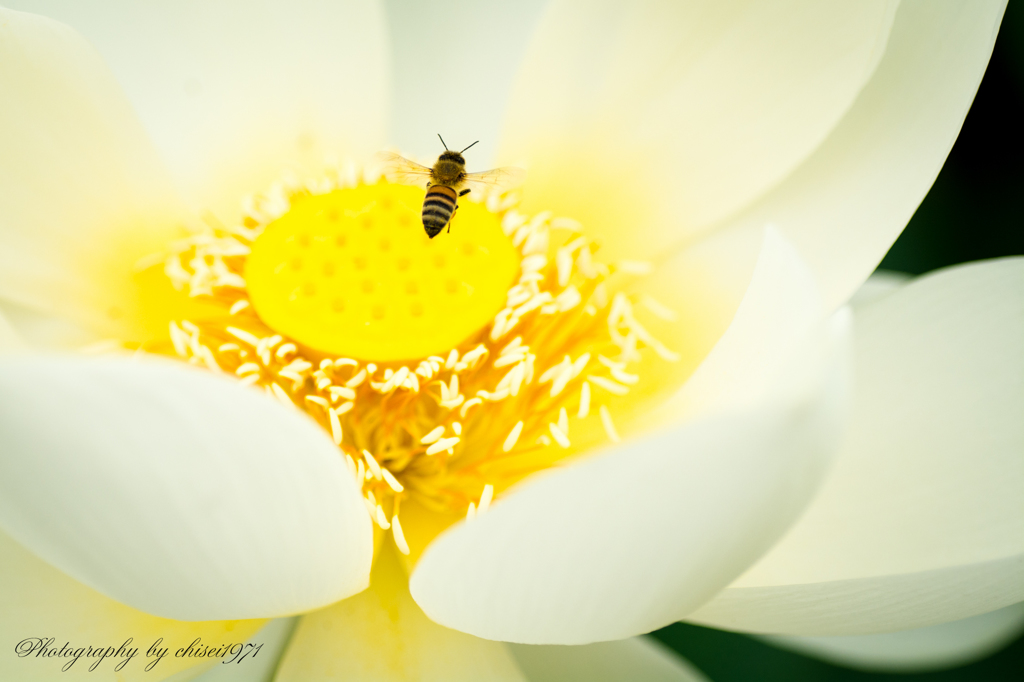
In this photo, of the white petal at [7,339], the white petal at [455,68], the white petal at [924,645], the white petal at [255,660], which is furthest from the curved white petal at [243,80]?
the white petal at [924,645]

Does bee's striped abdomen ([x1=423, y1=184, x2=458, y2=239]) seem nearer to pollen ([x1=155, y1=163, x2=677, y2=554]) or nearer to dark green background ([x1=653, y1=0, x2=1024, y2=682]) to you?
pollen ([x1=155, y1=163, x2=677, y2=554])

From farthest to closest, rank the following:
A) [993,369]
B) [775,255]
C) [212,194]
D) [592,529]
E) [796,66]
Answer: [212,194] < [796,66] < [993,369] < [775,255] < [592,529]

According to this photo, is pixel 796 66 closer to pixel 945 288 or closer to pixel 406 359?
pixel 945 288

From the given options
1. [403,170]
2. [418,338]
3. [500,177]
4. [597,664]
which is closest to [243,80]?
[403,170]

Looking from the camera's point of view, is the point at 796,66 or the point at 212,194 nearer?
the point at 796,66

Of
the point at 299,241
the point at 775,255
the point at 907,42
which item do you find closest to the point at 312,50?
the point at 299,241

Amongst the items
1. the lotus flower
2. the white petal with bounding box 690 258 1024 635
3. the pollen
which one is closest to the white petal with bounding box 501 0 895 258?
the lotus flower

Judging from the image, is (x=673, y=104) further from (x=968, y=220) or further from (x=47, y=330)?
(x=47, y=330)

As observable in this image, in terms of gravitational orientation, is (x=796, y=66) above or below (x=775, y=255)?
above
